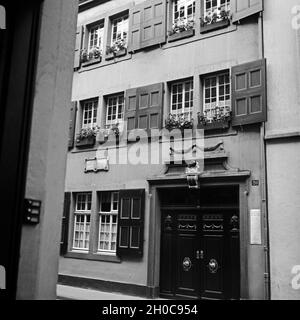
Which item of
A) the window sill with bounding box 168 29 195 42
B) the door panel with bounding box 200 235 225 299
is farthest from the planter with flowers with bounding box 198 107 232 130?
the door panel with bounding box 200 235 225 299

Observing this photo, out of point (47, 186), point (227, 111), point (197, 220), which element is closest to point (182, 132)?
point (227, 111)

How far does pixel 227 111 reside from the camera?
9.31m

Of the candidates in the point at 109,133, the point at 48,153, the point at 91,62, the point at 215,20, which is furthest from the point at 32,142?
the point at 91,62

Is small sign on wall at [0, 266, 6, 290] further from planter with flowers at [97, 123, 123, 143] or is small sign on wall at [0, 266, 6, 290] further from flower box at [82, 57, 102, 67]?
flower box at [82, 57, 102, 67]

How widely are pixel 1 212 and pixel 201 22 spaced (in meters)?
9.38

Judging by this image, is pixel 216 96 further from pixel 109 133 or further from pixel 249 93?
pixel 109 133

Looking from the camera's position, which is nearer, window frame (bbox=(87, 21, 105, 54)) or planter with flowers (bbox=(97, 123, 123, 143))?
planter with flowers (bbox=(97, 123, 123, 143))

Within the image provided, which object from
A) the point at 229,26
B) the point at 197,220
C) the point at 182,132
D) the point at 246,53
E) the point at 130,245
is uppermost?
the point at 229,26

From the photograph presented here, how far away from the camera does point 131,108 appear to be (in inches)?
436

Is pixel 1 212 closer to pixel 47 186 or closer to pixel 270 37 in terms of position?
pixel 47 186

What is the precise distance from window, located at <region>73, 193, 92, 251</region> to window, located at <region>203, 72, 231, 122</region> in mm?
4283

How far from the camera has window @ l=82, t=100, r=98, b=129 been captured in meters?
12.1

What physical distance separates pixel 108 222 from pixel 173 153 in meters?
2.81

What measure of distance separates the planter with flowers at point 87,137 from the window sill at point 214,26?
4017mm
